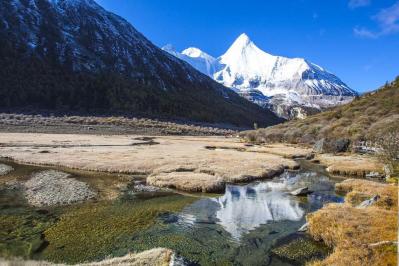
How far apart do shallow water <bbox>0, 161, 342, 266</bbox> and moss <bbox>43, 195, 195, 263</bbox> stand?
0.07 m

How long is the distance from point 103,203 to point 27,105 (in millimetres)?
162280

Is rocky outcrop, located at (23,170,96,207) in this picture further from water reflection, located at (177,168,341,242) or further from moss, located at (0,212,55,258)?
water reflection, located at (177,168,341,242)

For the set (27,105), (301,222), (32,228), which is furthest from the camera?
(27,105)

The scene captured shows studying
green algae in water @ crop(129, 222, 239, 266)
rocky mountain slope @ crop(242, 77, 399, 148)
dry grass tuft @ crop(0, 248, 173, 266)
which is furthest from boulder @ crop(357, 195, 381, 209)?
rocky mountain slope @ crop(242, 77, 399, 148)

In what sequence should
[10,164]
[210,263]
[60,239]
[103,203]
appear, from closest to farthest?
1. [210,263]
2. [60,239]
3. [103,203]
4. [10,164]

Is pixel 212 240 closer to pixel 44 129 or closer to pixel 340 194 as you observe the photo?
pixel 340 194

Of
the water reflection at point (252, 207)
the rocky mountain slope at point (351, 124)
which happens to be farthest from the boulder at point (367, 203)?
the rocky mountain slope at point (351, 124)

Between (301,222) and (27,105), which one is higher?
(27,105)

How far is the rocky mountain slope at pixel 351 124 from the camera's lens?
11475cm

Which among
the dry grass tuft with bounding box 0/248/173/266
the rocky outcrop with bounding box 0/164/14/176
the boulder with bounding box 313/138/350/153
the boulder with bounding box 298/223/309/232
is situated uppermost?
the boulder with bounding box 313/138/350/153

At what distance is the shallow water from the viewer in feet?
78.8

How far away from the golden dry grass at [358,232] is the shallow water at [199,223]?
259 centimetres

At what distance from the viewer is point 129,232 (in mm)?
27984

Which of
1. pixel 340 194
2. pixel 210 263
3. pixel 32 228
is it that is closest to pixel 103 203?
pixel 32 228
